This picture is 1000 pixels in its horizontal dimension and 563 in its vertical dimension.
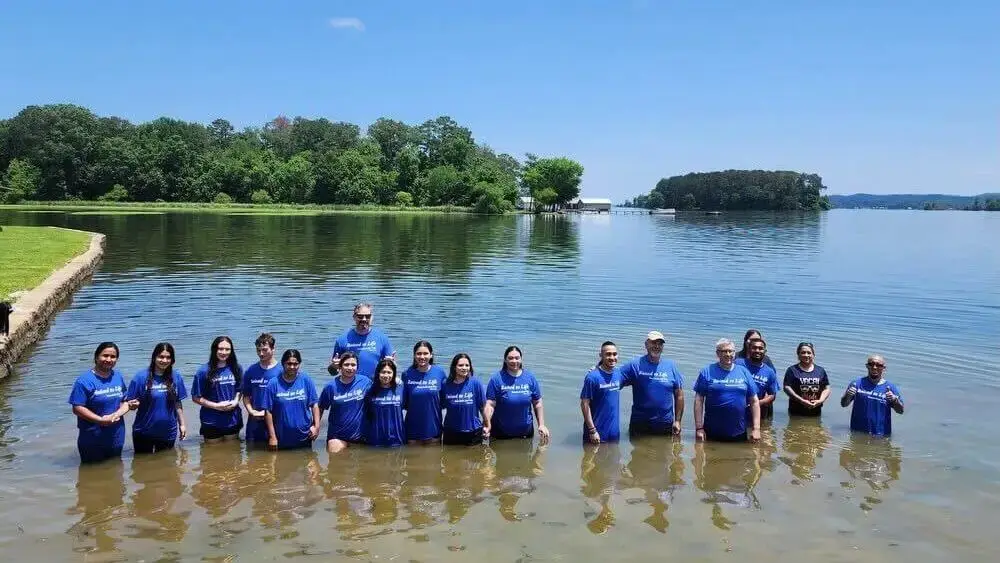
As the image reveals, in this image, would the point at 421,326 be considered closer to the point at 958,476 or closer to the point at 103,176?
the point at 958,476

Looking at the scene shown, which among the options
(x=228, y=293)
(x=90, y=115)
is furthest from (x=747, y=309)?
(x=90, y=115)

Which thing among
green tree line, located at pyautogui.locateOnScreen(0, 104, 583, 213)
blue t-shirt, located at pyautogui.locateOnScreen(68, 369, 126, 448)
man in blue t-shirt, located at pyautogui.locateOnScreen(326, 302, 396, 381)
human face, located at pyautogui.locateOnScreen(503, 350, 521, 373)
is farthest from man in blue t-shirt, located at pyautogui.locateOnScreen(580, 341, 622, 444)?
green tree line, located at pyautogui.locateOnScreen(0, 104, 583, 213)

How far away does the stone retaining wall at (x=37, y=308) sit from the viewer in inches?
598

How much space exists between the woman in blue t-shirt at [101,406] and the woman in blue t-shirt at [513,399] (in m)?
4.57

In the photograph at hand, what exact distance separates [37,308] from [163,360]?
38.1 feet

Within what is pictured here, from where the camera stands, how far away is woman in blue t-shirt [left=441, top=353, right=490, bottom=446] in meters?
10.2

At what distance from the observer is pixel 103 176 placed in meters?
125

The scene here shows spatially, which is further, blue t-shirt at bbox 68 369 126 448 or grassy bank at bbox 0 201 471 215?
grassy bank at bbox 0 201 471 215

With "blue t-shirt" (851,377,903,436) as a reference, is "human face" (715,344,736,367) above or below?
above

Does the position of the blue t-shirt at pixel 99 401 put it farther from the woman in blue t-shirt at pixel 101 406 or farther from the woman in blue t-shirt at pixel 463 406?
the woman in blue t-shirt at pixel 463 406

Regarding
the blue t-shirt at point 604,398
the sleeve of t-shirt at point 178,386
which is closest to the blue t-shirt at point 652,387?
the blue t-shirt at point 604,398

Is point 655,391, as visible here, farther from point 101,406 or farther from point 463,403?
point 101,406

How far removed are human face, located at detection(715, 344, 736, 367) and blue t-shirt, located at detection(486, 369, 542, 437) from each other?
99.9 inches

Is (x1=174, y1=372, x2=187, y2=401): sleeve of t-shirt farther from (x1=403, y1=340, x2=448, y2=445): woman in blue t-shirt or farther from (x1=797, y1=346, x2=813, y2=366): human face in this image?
(x1=797, y1=346, x2=813, y2=366): human face
